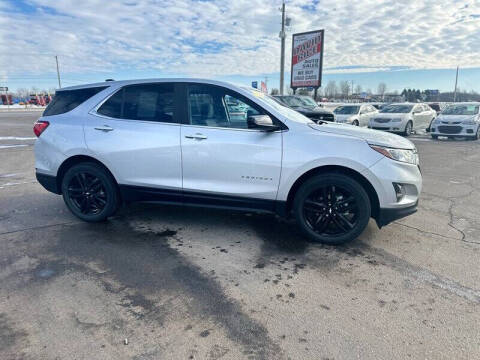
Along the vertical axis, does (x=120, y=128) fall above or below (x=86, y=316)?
above

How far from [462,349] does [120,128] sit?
3.88 meters

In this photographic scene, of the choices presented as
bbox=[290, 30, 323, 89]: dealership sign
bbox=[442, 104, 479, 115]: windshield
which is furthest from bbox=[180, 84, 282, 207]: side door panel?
bbox=[290, 30, 323, 89]: dealership sign

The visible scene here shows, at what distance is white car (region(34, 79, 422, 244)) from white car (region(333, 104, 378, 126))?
14.0 meters

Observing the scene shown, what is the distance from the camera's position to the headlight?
3467 mm

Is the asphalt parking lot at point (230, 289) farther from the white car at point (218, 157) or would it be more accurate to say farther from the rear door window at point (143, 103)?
the rear door window at point (143, 103)

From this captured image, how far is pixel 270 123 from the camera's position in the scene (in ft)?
Result: 11.7

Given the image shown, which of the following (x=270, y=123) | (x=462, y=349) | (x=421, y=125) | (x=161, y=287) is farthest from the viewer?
(x=421, y=125)

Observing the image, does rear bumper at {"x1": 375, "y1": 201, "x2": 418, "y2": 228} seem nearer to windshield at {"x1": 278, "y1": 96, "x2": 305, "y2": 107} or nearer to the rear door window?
the rear door window

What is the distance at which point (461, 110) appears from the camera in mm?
14836

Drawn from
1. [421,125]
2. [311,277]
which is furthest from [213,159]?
[421,125]

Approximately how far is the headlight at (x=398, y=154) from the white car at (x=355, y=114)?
13967 mm

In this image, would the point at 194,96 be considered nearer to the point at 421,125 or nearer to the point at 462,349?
the point at 462,349

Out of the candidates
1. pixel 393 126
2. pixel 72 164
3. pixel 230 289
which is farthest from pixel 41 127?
pixel 393 126

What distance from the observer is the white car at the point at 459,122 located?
13812 millimetres
